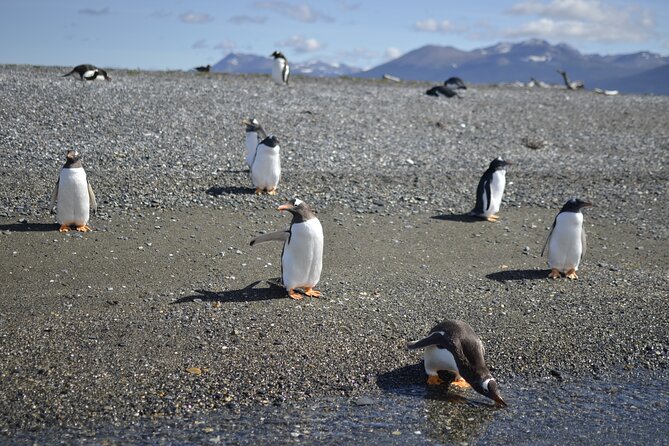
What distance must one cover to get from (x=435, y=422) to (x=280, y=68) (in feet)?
57.2

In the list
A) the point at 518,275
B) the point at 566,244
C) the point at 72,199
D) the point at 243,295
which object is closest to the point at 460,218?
the point at 518,275

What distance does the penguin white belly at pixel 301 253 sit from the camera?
7035 millimetres

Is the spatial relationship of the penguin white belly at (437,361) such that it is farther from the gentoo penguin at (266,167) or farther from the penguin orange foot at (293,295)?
the gentoo penguin at (266,167)

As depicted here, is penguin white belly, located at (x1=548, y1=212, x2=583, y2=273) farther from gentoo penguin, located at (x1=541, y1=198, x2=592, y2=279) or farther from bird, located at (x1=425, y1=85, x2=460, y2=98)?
bird, located at (x1=425, y1=85, x2=460, y2=98)

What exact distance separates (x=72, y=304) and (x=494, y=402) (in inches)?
144

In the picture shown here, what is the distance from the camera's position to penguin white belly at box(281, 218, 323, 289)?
23.1 ft

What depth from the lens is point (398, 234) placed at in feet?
31.3

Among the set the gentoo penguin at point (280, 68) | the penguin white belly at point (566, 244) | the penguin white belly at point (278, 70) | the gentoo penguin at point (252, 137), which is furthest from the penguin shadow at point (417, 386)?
the gentoo penguin at point (280, 68)

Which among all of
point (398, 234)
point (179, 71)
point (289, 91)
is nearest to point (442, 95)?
point (289, 91)

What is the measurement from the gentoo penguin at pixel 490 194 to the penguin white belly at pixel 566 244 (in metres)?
2.11

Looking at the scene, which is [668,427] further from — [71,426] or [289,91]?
[289,91]

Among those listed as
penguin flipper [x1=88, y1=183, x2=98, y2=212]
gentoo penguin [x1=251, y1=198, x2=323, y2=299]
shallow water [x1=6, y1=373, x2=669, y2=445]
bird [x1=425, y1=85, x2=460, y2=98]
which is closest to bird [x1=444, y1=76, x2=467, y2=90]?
A: bird [x1=425, y1=85, x2=460, y2=98]

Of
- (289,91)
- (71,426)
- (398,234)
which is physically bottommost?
(71,426)

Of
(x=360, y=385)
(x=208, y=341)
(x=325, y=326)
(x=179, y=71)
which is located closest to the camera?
(x=360, y=385)
